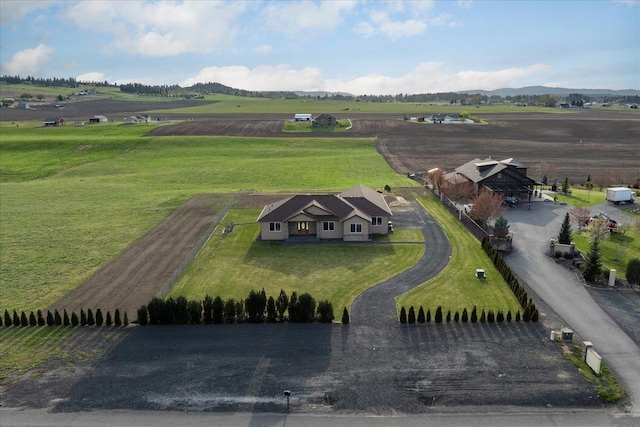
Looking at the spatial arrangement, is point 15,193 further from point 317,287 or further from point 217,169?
point 317,287

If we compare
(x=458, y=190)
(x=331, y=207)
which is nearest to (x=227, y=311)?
(x=331, y=207)

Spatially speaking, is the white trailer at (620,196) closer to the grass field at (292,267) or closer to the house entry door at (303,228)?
the grass field at (292,267)

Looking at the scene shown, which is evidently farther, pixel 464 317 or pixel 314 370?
pixel 464 317

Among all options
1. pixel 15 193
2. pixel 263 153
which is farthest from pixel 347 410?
pixel 263 153

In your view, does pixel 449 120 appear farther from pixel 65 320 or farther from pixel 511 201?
pixel 65 320

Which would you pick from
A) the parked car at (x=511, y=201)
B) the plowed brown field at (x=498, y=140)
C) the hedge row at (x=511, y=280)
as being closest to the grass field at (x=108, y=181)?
the plowed brown field at (x=498, y=140)

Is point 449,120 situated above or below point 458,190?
→ above
